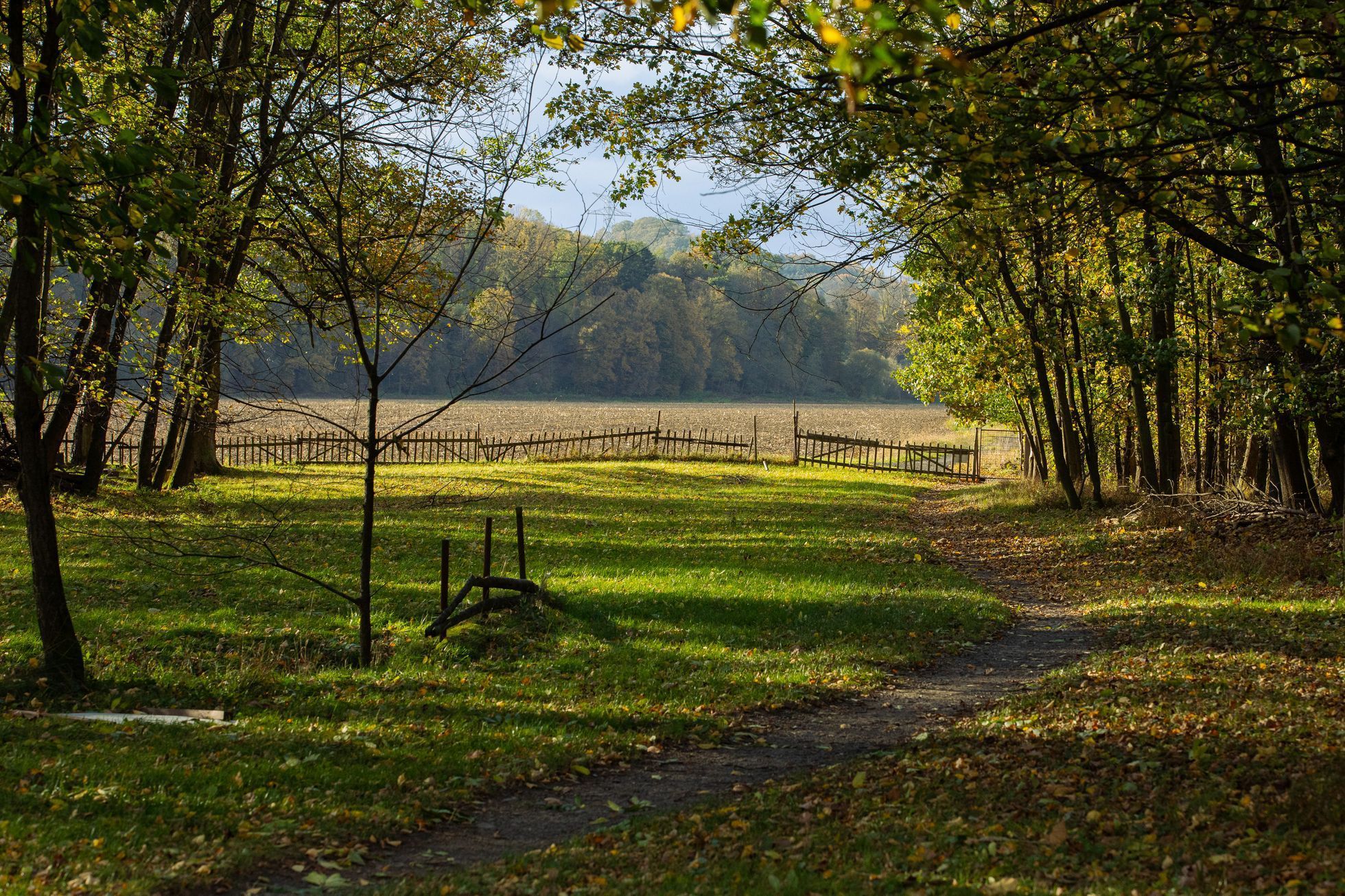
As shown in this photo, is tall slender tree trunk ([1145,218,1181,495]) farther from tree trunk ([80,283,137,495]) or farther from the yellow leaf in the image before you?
tree trunk ([80,283,137,495])

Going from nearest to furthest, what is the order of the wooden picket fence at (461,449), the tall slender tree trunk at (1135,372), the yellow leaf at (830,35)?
the yellow leaf at (830,35) → the tall slender tree trunk at (1135,372) → the wooden picket fence at (461,449)

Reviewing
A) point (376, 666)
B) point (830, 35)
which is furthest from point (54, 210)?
point (376, 666)

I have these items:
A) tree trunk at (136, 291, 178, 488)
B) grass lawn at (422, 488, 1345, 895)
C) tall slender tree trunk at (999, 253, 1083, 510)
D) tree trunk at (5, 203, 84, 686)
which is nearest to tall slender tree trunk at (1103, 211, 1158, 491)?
tall slender tree trunk at (999, 253, 1083, 510)

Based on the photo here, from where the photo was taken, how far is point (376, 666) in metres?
9.23

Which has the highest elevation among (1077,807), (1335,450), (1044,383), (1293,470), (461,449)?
(1044,383)

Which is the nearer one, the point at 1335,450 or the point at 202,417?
the point at 1335,450

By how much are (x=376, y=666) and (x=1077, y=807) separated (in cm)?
635

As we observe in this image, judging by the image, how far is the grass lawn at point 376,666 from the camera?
5.56m

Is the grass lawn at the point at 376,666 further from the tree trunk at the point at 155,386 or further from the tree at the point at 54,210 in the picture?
the tree trunk at the point at 155,386

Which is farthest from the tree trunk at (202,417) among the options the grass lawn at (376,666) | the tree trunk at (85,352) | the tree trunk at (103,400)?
the grass lawn at (376,666)

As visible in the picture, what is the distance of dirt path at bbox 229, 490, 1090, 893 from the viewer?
5.63m

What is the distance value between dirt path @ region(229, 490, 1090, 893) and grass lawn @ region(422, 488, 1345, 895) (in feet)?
1.15

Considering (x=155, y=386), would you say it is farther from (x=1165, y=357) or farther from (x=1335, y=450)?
(x=1335, y=450)

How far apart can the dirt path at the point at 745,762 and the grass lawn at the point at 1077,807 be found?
0.35 m
